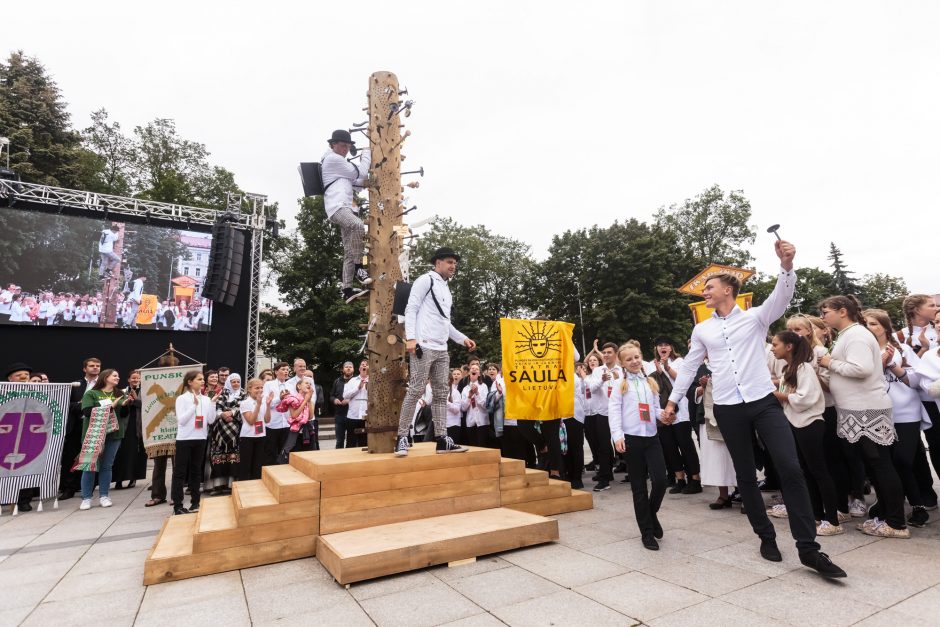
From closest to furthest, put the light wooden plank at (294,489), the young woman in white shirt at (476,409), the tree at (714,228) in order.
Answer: the light wooden plank at (294,489)
the young woman in white shirt at (476,409)
the tree at (714,228)

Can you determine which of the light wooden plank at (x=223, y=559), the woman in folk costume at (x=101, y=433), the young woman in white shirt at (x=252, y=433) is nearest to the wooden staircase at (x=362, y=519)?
the light wooden plank at (x=223, y=559)

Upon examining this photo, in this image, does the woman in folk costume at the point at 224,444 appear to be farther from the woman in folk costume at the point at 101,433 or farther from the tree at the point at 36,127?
the tree at the point at 36,127

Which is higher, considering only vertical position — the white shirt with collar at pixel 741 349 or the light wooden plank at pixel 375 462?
the white shirt with collar at pixel 741 349

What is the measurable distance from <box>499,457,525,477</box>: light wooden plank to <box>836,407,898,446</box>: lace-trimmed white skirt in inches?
112

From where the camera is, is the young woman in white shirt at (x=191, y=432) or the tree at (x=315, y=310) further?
the tree at (x=315, y=310)

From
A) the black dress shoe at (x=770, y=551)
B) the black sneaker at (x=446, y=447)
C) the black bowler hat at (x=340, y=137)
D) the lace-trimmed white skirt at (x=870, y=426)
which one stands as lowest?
the black dress shoe at (x=770, y=551)

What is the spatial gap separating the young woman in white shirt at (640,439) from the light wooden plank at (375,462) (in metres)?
1.32

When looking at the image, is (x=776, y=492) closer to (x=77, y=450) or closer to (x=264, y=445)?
(x=264, y=445)

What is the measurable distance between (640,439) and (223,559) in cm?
344

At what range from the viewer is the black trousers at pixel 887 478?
3713mm

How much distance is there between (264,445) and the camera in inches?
280

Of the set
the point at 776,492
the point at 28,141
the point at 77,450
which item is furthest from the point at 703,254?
the point at 28,141

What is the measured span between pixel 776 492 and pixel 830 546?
2.32 metres

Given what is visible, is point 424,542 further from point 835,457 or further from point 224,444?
point 224,444
